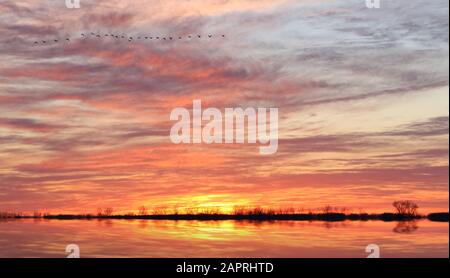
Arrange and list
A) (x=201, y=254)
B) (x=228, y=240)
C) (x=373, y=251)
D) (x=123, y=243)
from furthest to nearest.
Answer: (x=228, y=240) < (x=123, y=243) < (x=201, y=254) < (x=373, y=251)

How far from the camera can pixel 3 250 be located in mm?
53750

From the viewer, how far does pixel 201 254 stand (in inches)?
1923
